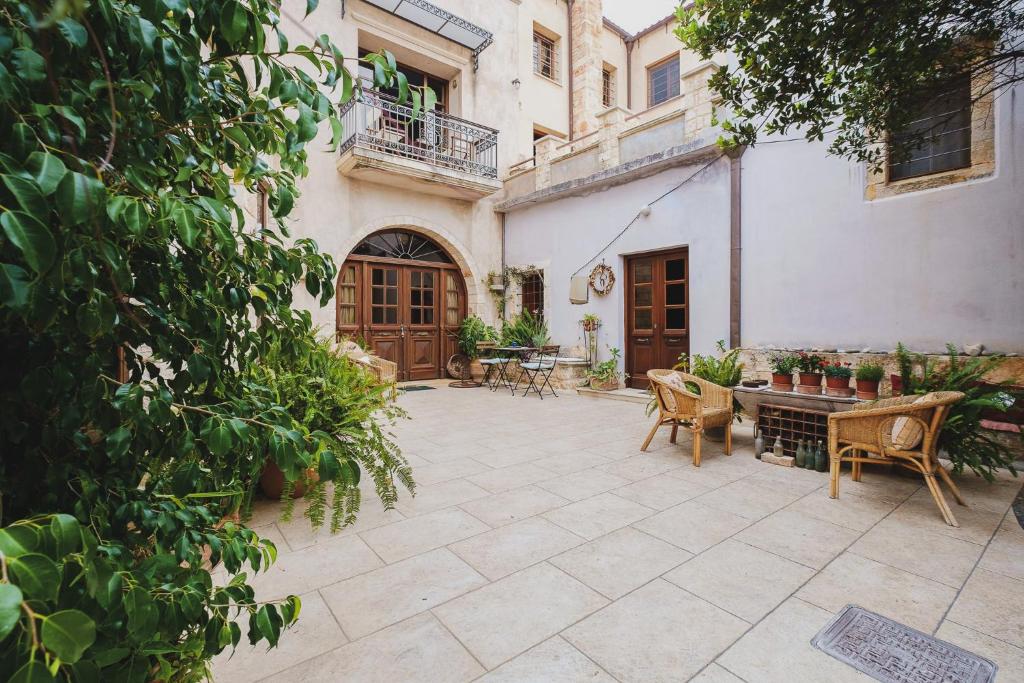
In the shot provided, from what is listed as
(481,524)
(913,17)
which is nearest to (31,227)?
(481,524)

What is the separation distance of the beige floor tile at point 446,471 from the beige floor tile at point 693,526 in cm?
135

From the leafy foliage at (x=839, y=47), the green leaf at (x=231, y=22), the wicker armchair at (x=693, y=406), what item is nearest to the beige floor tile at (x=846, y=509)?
the wicker armchair at (x=693, y=406)

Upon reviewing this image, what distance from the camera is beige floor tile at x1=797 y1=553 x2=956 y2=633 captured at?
5.80 ft

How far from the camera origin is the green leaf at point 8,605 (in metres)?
0.38

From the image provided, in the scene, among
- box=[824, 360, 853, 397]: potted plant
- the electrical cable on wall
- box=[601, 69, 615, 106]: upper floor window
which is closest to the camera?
box=[824, 360, 853, 397]: potted plant

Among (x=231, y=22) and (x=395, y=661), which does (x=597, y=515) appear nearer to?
(x=395, y=661)

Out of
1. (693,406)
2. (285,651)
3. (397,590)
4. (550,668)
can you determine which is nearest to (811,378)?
(693,406)

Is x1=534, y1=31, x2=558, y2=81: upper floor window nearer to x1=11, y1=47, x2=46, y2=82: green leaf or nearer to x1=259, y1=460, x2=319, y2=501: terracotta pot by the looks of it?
x1=259, y1=460, x2=319, y2=501: terracotta pot

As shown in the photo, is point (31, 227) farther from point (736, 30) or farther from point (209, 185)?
point (736, 30)

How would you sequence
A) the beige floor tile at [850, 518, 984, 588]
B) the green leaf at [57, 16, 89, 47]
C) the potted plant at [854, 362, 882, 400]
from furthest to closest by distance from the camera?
1. the potted plant at [854, 362, 882, 400]
2. the beige floor tile at [850, 518, 984, 588]
3. the green leaf at [57, 16, 89, 47]

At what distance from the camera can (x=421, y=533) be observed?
2436mm

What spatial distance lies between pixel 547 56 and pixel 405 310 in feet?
23.1

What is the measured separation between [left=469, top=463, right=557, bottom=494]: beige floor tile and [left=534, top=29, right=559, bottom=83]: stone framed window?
32.6 ft

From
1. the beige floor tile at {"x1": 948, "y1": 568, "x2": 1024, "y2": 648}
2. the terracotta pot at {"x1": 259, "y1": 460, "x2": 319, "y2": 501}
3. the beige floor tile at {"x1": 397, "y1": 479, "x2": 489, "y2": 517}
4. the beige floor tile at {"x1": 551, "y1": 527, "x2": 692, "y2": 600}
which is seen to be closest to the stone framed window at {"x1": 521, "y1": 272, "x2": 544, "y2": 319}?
the beige floor tile at {"x1": 397, "y1": 479, "x2": 489, "y2": 517}
